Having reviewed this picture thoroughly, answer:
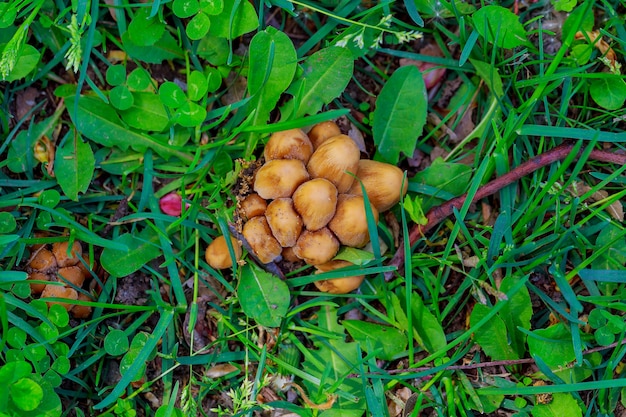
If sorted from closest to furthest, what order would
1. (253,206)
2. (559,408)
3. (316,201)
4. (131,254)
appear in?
(316,201) < (253,206) < (559,408) < (131,254)

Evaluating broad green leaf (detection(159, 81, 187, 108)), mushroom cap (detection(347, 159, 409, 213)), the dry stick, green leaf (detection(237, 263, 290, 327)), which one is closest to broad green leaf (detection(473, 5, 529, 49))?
the dry stick

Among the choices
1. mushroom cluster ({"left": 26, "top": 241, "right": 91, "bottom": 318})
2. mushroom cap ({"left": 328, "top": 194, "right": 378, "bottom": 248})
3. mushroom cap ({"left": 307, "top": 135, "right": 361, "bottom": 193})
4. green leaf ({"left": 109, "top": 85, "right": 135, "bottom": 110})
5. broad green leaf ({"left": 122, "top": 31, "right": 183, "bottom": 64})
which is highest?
broad green leaf ({"left": 122, "top": 31, "right": 183, "bottom": 64})

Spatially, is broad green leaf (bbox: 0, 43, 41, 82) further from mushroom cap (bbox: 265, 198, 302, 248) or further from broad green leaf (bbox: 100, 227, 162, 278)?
mushroom cap (bbox: 265, 198, 302, 248)

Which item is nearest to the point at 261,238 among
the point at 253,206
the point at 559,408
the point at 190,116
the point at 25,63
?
the point at 253,206

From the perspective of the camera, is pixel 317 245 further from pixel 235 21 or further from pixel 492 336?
pixel 235 21

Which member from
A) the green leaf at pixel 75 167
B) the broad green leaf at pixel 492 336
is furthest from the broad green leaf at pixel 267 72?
the broad green leaf at pixel 492 336

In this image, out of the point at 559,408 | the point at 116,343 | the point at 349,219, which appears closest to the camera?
the point at 349,219

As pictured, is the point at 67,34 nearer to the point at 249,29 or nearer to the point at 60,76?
the point at 60,76
